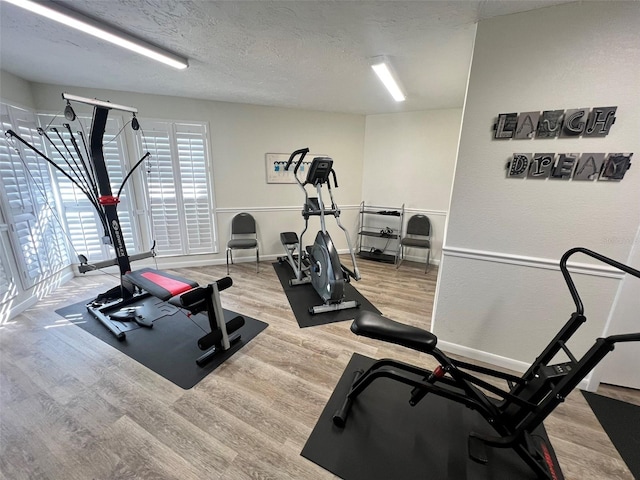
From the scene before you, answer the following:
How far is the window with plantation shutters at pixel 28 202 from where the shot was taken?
2752mm

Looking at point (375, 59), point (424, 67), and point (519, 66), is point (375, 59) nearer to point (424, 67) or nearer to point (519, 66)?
point (424, 67)

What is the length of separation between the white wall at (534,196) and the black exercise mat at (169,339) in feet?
6.76

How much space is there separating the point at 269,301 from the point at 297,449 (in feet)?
6.06

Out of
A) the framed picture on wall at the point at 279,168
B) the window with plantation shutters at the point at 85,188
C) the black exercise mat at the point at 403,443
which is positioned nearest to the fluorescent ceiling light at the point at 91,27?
the window with plantation shutters at the point at 85,188

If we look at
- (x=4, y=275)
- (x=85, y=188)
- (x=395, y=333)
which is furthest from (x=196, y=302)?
(x=85, y=188)

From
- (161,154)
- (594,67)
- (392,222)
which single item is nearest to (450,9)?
(594,67)

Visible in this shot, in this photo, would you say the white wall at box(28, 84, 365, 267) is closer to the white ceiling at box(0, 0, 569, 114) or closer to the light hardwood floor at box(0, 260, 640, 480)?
the white ceiling at box(0, 0, 569, 114)

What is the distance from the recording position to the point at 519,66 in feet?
5.59

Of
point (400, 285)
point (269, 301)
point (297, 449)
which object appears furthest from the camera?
point (400, 285)

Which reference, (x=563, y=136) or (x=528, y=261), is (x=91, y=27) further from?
(x=528, y=261)

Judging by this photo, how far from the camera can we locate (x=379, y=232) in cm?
502

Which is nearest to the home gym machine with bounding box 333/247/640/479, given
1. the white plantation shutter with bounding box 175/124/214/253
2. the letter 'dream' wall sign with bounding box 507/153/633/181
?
the letter 'dream' wall sign with bounding box 507/153/633/181

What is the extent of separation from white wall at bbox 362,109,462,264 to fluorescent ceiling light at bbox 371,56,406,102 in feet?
4.42

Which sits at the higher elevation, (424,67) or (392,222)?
(424,67)
